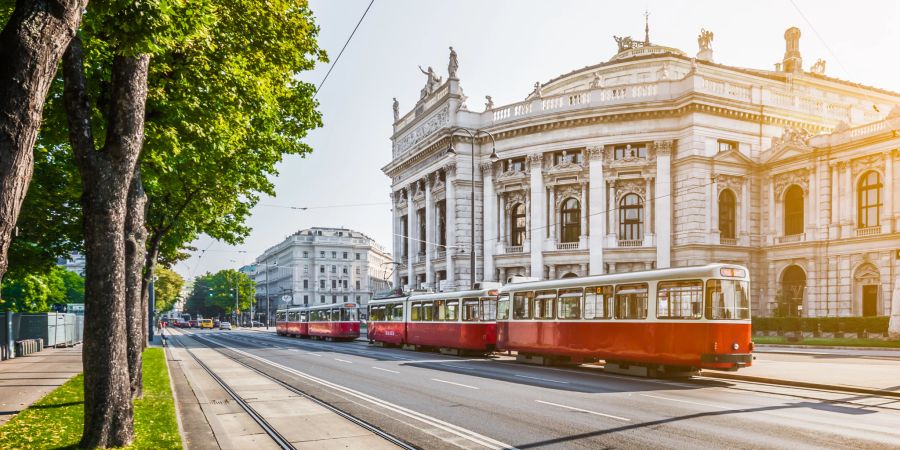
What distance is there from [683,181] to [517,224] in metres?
14.2

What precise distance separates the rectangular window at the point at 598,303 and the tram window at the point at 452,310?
33.4 feet

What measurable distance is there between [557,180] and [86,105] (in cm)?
4494

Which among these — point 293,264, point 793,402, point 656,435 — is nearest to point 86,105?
point 656,435

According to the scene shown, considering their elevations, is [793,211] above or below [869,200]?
below

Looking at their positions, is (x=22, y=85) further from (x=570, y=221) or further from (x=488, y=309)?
(x=570, y=221)

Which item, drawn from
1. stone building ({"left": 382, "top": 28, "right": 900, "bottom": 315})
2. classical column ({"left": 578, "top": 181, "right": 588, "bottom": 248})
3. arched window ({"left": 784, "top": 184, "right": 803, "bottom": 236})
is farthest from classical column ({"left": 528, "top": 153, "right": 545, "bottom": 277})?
arched window ({"left": 784, "top": 184, "right": 803, "bottom": 236})

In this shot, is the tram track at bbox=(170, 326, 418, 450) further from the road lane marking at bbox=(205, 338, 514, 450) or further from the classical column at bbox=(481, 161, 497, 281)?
the classical column at bbox=(481, 161, 497, 281)

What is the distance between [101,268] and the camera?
9406mm

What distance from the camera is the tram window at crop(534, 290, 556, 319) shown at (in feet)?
82.2

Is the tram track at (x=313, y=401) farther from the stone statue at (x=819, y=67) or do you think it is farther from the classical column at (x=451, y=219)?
the stone statue at (x=819, y=67)

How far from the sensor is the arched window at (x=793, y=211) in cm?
4581

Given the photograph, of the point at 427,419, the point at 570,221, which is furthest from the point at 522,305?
the point at 570,221

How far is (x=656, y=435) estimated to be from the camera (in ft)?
35.6

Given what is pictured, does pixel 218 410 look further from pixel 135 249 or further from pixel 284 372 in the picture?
pixel 284 372
